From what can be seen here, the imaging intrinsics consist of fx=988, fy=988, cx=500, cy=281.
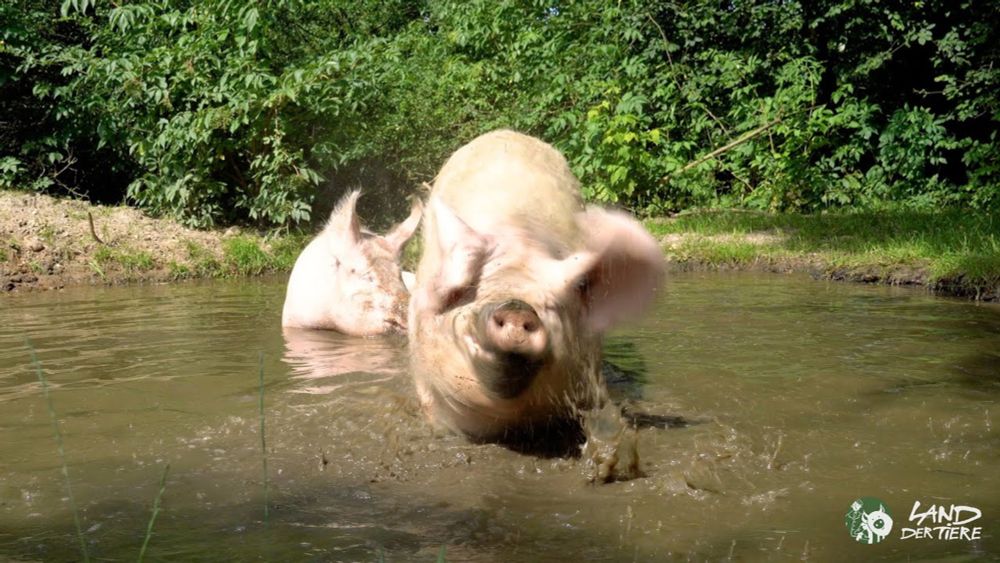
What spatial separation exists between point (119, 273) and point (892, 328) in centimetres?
689

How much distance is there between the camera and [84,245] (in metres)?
9.59

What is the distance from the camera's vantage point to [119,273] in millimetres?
9312

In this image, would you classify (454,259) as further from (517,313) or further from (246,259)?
(246,259)

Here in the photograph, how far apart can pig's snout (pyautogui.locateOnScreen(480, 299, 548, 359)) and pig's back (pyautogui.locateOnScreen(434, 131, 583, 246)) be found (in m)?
0.76

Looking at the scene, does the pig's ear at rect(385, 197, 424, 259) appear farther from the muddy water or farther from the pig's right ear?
the pig's right ear

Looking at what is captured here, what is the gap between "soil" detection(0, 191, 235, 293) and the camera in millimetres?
9055

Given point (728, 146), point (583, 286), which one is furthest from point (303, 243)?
point (583, 286)

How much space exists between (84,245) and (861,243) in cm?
724

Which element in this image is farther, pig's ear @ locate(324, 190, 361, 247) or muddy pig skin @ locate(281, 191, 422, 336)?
pig's ear @ locate(324, 190, 361, 247)

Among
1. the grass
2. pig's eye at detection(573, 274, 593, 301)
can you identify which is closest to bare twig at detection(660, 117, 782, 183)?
the grass

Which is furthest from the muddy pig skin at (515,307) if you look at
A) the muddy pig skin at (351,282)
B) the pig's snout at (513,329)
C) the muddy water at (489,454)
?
the muddy pig skin at (351,282)

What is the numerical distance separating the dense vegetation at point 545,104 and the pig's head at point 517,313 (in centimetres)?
732

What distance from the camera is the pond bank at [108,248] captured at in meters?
9.12

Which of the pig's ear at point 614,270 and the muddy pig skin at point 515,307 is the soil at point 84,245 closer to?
the muddy pig skin at point 515,307
